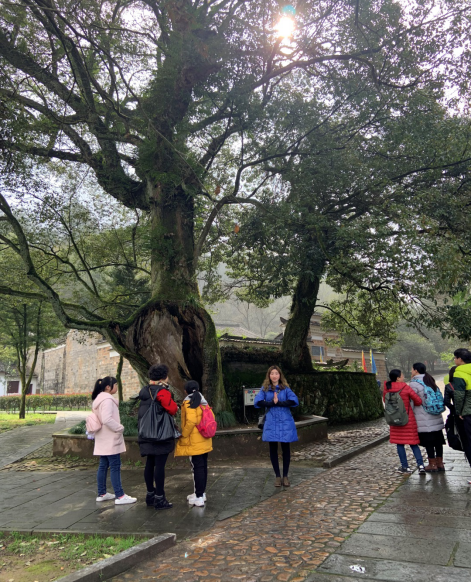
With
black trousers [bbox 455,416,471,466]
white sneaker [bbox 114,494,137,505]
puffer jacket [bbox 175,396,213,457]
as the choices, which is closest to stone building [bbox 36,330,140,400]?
white sneaker [bbox 114,494,137,505]

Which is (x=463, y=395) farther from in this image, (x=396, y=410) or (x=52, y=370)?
(x=52, y=370)

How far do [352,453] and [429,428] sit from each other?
2.45 meters

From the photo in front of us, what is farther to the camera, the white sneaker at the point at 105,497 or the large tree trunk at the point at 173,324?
the large tree trunk at the point at 173,324

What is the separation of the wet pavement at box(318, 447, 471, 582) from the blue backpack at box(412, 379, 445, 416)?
1.16 m

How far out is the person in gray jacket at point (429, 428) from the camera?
21.6 feet

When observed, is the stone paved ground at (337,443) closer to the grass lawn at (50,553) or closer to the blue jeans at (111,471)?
the blue jeans at (111,471)

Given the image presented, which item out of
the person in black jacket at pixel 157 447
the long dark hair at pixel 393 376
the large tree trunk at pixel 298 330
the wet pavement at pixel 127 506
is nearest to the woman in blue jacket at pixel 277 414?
the wet pavement at pixel 127 506

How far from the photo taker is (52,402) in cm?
2983

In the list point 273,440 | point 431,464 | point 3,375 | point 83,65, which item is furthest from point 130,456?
point 3,375

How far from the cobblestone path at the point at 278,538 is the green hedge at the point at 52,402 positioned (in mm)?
25144

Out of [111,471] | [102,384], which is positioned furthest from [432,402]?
[102,384]

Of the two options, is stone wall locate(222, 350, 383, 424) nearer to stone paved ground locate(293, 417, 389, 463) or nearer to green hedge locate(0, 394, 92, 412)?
stone paved ground locate(293, 417, 389, 463)

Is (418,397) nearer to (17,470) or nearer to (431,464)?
(431,464)

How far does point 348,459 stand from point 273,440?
3087mm
